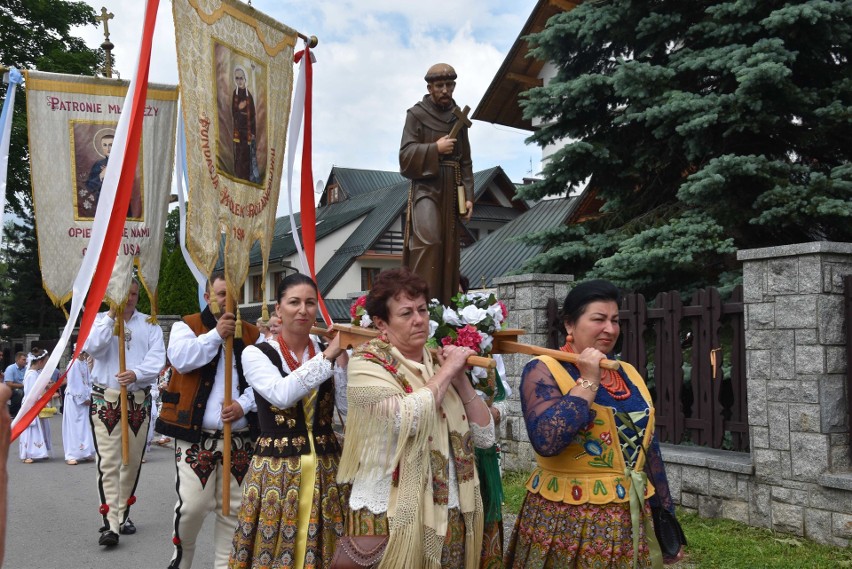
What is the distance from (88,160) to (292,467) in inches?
130

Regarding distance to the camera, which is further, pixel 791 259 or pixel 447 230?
pixel 791 259

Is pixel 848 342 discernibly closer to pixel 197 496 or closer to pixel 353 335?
pixel 353 335

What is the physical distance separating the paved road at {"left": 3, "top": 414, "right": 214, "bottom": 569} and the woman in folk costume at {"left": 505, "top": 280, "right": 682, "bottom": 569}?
365 centimetres

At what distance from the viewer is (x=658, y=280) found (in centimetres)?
999

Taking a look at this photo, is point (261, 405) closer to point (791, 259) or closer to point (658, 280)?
point (791, 259)

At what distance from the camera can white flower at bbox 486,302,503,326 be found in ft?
13.1

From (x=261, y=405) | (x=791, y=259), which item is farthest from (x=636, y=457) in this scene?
(x=791, y=259)

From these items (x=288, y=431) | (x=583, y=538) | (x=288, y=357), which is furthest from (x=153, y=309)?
(x=583, y=538)

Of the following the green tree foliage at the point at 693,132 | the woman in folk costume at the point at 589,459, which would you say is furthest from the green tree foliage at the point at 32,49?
the woman in folk costume at the point at 589,459

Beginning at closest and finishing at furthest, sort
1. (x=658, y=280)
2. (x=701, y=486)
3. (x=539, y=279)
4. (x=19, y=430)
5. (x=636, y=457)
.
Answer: (x=19, y=430)
(x=636, y=457)
(x=701, y=486)
(x=539, y=279)
(x=658, y=280)

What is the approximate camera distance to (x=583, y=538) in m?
3.32

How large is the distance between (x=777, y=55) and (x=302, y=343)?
24.2 feet

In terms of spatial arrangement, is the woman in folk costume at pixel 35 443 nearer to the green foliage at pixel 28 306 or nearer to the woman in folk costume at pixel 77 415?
the woman in folk costume at pixel 77 415

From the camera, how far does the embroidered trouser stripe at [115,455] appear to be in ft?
21.3
